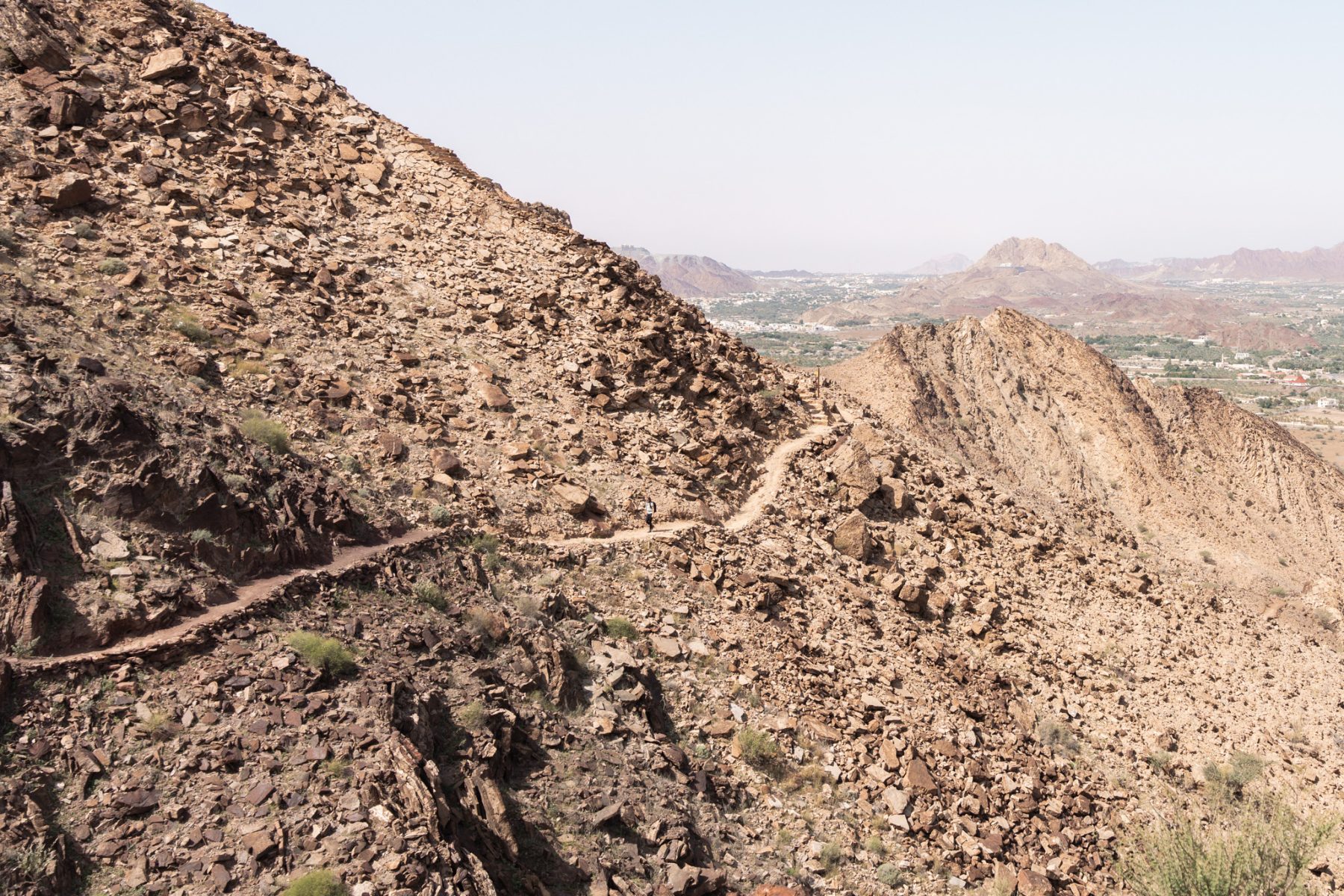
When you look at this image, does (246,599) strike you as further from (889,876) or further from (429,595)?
(889,876)

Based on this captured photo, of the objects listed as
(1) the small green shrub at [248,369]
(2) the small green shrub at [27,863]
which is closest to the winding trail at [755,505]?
(1) the small green shrub at [248,369]

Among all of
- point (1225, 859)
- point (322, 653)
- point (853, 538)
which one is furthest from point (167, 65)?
point (1225, 859)

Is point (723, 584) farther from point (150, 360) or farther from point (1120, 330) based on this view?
point (1120, 330)

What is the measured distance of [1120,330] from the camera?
189m

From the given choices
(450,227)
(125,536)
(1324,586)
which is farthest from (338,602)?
(1324,586)

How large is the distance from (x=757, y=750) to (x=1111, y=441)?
3513 centimetres

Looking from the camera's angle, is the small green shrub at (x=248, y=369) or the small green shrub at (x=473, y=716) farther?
the small green shrub at (x=248, y=369)

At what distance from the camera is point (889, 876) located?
13156 millimetres

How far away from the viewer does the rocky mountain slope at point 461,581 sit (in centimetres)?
961

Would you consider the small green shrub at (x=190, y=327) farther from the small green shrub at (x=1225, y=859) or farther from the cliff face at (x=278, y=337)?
the small green shrub at (x=1225, y=859)

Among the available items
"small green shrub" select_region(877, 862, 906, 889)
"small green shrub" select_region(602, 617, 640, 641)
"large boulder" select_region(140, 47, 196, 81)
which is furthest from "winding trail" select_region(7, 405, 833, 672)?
"large boulder" select_region(140, 47, 196, 81)

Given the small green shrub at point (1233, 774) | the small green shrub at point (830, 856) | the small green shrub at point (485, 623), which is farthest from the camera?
the small green shrub at point (1233, 774)

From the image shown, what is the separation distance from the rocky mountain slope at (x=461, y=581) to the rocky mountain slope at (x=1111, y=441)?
11848mm

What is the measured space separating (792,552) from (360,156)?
1564 centimetres
